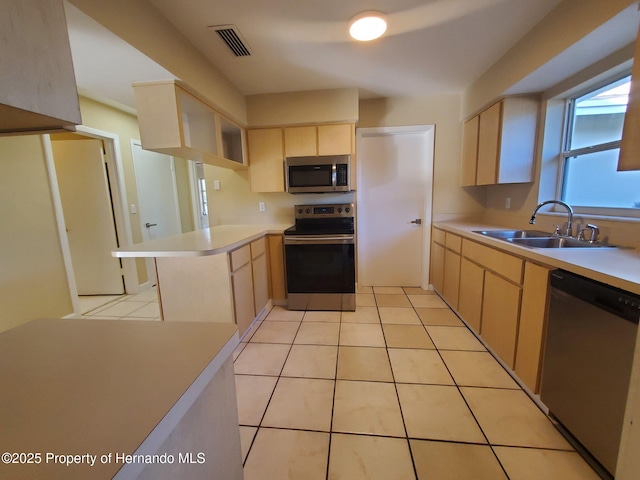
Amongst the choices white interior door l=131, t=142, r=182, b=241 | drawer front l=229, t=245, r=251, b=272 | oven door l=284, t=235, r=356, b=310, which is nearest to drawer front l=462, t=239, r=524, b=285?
oven door l=284, t=235, r=356, b=310

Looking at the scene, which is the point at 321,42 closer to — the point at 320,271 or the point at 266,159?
the point at 266,159

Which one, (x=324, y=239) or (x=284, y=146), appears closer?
(x=324, y=239)

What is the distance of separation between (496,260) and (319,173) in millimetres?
1828

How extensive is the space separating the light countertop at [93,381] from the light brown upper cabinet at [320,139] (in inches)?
98.8

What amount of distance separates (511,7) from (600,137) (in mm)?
1153

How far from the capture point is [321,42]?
6.56ft

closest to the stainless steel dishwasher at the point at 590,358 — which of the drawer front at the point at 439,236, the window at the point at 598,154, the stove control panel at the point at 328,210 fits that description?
Answer: the window at the point at 598,154

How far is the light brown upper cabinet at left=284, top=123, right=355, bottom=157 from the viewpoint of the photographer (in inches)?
115

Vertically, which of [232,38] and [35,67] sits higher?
[232,38]

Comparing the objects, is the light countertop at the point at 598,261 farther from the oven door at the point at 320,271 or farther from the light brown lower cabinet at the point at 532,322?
the oven door at the point at 320,271

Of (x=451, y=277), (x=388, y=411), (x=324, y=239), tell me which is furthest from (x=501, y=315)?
(x=324, y=239)

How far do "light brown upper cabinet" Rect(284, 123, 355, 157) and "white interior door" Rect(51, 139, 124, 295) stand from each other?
2.33 meters

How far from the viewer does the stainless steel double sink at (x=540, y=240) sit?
1.75 m

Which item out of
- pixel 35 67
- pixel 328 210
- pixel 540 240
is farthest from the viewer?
pixel 328 210
